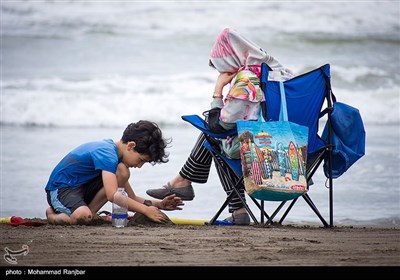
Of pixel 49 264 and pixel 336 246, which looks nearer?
pixel 49 264

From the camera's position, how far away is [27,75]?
14.9 m

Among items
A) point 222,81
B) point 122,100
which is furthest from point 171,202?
point 122,100

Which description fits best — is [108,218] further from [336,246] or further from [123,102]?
[123,102]

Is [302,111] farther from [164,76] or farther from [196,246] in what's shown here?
[164,76]

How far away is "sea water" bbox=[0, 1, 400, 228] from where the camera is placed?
8.14 meters

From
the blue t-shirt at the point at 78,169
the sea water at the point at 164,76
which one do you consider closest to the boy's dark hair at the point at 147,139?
the blue t-shirt at the point at 78,169

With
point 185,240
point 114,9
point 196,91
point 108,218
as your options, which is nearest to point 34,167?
point 108,218

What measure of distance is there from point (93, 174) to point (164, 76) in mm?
9335

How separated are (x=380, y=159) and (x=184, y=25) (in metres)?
9.13

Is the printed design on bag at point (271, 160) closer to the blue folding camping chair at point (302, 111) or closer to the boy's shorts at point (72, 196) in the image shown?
the blue folding camping chair at point (302, 111)

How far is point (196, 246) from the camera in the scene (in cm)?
478

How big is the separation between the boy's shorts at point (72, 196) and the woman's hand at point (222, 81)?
35.0 inches

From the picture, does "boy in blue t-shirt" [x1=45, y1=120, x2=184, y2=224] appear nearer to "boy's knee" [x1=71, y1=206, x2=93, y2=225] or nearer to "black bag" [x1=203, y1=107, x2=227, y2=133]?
"boy's knee" [x1=71, y1=206, x2=93, y2=225]

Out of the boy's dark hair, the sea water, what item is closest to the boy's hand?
the boy's dark hair
